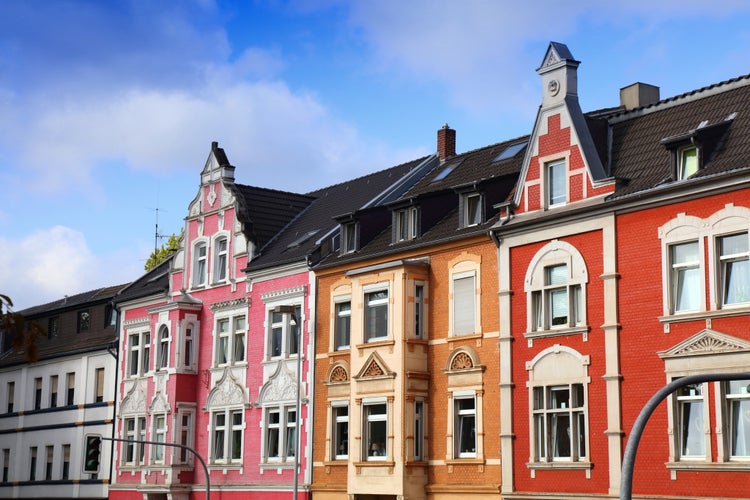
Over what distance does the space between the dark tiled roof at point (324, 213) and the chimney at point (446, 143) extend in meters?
0.72

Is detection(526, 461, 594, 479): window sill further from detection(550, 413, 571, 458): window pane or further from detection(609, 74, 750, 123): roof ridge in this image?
detection(609, 74, 750, 123): roof ridge

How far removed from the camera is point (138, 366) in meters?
50.1

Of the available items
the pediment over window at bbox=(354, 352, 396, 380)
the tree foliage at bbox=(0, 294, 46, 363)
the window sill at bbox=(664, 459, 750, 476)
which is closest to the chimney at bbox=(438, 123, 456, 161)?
the pediment over window at bbox=(354, 352, 396, 380)

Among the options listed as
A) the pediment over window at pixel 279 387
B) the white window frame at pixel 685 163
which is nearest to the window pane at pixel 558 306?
the white window frame at pixel 685 163

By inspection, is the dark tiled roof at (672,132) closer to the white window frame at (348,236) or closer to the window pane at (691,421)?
the window pane at (691,421)

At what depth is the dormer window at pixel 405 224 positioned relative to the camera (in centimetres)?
3772

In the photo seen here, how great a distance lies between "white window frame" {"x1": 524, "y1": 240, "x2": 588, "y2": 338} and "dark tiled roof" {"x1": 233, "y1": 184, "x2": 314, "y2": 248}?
15.9 m

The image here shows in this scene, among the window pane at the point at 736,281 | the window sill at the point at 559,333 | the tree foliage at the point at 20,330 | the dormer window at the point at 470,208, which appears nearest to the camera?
the tree foliage at the point at 20,330

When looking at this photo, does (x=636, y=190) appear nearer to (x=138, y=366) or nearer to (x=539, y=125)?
(x=539, y=125)

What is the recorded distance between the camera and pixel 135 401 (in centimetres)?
4978

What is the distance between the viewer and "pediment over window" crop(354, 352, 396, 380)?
3584cm

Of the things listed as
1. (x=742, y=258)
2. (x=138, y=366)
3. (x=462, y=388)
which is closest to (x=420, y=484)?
(x=462, y=388)

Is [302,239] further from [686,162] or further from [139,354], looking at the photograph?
[686,162]

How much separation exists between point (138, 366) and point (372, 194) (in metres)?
13.3
